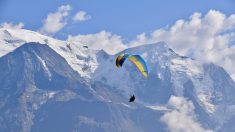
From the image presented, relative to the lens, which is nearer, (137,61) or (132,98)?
(132,98)

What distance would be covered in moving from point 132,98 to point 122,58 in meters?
13.0

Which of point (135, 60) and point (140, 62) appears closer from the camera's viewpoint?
point (140, 62)

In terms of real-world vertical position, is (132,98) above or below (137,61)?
below

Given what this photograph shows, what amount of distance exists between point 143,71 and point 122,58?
17.0ft

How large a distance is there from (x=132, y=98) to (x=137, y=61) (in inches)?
530

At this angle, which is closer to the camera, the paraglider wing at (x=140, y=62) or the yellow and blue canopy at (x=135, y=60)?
the paraglider wing at (x=140, y=62)

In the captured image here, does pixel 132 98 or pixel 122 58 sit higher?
pixel 122 58

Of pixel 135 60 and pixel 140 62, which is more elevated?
pixel 135 60

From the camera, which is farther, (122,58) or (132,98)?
(122,58)

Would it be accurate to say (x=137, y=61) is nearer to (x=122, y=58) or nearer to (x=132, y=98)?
(x=122, y=58)

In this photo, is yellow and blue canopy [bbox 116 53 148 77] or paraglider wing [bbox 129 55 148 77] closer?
paraglider wing [bbox 129 55 148 77]

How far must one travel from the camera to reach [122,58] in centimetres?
14950

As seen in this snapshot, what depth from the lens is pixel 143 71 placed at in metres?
147

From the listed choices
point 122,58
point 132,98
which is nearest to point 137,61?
point 122,58
